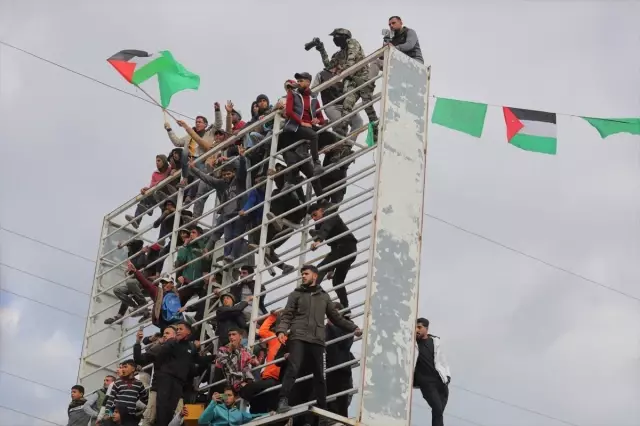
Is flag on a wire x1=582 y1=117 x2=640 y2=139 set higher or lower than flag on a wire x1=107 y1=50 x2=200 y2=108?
lower

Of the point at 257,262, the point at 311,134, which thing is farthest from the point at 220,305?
the point at 311,134

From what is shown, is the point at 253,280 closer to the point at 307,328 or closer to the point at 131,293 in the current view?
the point at 307,328

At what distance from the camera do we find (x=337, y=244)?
58.7ft

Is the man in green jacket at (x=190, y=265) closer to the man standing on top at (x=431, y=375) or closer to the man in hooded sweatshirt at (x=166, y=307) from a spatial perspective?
the man in hooded sweatshirt at (x=166, y=307)

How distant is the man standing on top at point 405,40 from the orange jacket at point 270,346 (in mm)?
4234

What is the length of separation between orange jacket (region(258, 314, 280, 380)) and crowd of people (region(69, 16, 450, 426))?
13 millimetres

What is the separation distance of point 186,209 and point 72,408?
12.7 ft

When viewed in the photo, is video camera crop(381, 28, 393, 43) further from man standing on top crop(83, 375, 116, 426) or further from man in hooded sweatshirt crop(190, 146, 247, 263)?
man standing on top crop(83, 375, 116, 426)

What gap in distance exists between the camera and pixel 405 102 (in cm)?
1791

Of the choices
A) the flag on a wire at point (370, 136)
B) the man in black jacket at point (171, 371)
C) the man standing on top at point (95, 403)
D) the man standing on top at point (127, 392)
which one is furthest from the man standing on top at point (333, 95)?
the man standing on top at point (95, 403)

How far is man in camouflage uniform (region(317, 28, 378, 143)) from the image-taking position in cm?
1911

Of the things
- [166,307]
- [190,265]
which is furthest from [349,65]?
[166,307]

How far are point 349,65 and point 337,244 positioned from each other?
310 cm

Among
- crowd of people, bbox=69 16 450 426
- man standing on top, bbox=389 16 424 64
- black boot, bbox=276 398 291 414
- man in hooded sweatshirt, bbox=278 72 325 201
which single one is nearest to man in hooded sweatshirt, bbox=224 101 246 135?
crowd of people, bbox=69 16 450 426
